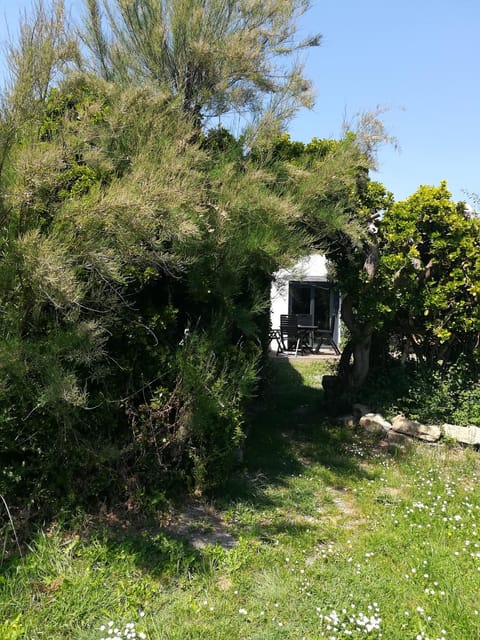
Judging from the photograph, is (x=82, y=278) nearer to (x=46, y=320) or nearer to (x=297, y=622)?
(x=46, y=320)

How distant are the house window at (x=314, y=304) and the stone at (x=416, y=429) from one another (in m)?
9.36

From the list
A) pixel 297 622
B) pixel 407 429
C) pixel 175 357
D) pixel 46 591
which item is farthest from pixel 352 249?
pixel 46 591

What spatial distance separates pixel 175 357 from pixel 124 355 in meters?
0.36

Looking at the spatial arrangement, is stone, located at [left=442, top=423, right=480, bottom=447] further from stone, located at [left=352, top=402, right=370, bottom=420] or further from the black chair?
the black chair

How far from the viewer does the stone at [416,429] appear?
534 centimetres

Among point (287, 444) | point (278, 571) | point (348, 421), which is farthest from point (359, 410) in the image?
point (278, 571)

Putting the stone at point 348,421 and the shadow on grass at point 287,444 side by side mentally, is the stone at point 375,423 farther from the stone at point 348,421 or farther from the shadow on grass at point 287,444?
the shadow on grass at point 287,444

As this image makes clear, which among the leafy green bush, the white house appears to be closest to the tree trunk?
the leafy green bush

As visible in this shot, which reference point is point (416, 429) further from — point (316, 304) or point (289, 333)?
point (316, 304)

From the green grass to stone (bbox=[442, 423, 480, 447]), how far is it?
41.2 inches

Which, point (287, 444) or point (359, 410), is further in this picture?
point (359, 410)

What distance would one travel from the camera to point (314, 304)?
14.9m

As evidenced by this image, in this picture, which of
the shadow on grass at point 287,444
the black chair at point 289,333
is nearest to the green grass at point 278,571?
the shadow on grass at point 287,444

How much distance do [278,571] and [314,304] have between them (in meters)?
12.4
